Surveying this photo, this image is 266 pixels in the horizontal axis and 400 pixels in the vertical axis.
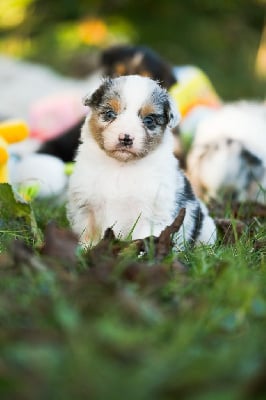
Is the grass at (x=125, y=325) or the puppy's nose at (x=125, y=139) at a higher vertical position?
the puppy's nose at (x=125, y=139)

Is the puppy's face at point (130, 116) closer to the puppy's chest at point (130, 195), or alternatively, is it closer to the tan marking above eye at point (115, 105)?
the tan marking above eye at point (115, 105)

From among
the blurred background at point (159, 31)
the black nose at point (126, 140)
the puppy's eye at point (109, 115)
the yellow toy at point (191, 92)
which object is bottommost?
the black nose at point (126, 140)

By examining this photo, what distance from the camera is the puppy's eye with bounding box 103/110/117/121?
3.75 meters

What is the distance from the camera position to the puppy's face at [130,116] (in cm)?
367

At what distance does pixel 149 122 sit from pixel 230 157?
7.13ft

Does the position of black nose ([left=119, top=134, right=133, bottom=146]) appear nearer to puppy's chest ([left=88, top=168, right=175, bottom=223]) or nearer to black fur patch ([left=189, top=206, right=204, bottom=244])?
puppy's chest ([left=88, top=168, right=175, bottom=223])

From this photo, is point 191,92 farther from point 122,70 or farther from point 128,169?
point 128,169

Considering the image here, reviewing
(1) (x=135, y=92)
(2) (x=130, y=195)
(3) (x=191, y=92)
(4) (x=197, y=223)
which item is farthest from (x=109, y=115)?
(3) (x=191, y=92)

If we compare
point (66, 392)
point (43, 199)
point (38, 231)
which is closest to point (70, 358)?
point (66, 392)

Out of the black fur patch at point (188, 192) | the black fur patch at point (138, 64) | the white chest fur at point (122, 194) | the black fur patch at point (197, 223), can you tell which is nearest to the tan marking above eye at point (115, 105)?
Result: the white chest fur at point (122, 194)

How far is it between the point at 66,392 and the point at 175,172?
2.35m

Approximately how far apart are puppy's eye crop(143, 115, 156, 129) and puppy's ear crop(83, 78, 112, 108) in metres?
0.25

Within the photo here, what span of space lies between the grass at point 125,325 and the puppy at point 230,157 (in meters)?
2.82

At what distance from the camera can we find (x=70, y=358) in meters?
1.80
